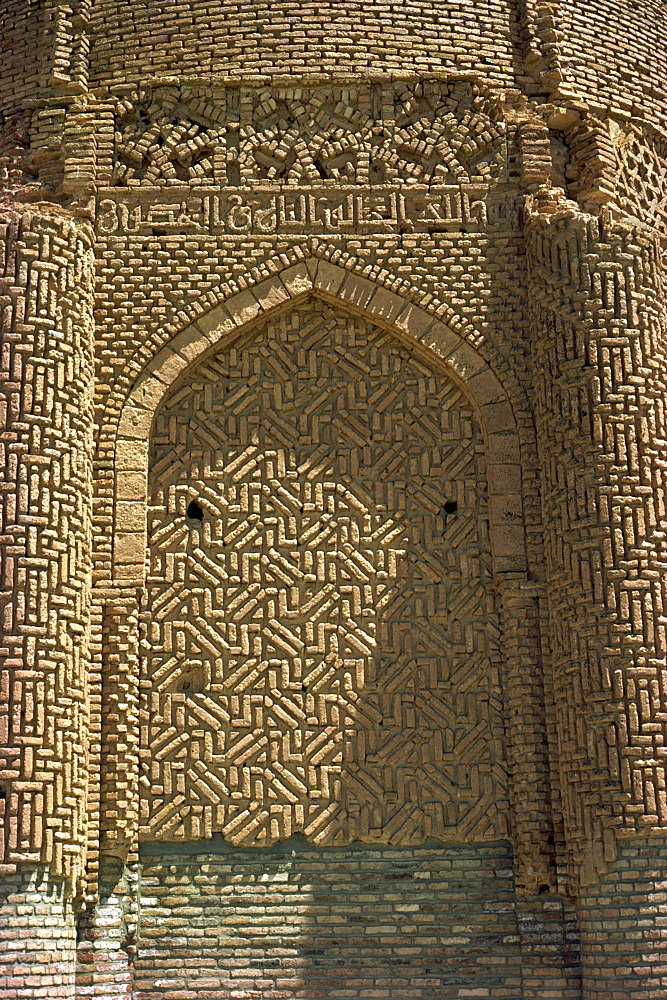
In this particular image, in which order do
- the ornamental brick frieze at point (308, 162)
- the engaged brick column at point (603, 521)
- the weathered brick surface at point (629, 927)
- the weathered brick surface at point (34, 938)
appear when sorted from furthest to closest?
the ornamental brick frieze at point (308, 162) → the engaged brick column at point (603, 521) → the weathered brick surface at point (629, 927) → the weathered brick surface at point (34, 938)

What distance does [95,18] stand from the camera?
332 inches

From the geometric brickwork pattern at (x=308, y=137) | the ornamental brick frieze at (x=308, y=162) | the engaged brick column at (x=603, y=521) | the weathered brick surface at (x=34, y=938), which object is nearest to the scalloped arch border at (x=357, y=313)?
the engaged brick column at (x=603, y=521)

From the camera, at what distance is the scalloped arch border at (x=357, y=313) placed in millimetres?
7680

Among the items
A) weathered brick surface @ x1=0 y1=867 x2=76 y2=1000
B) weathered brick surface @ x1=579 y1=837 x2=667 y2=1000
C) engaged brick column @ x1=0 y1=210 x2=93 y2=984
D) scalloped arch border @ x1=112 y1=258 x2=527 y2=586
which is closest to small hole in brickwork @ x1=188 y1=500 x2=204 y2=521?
scalloped arch border @ x1=112 y1=258 x2=527 y2=586

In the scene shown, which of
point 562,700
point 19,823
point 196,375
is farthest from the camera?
point 196,375

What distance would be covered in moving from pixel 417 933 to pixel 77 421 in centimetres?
300

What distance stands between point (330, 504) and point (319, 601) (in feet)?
1.69

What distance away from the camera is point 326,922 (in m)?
7.13

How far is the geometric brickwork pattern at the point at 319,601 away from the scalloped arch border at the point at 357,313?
9 centimetres

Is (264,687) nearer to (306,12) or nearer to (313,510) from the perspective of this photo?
(313,510)

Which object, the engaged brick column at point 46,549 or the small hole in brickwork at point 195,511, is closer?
the engaged brick column at point 46,549

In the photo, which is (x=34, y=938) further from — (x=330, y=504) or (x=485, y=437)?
(x=485, y=437)

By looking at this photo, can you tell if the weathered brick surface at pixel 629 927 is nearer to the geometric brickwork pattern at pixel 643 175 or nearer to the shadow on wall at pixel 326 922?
the shadow on wall at pixel 326 922

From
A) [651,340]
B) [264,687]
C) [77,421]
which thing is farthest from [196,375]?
[651,340]
